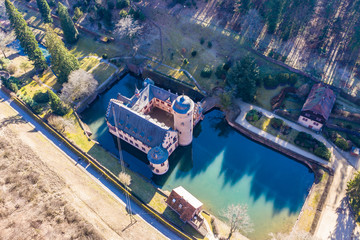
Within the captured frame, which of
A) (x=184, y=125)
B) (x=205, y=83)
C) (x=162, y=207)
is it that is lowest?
(x=162, y=207)

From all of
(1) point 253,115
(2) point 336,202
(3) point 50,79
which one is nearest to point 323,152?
(2) point 336,202

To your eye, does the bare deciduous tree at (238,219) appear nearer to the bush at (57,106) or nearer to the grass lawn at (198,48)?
the grass lawn at (198,48)

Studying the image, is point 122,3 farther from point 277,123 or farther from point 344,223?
Answer: point 344,223

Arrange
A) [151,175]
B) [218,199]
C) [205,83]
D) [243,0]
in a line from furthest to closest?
[243,0]
[205,83]
[151,175]
[218,199]

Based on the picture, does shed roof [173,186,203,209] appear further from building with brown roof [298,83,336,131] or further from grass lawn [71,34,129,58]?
grass lawn [71,34,129,58]

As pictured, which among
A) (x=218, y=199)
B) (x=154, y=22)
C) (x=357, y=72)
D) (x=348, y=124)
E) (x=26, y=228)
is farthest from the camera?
(x=154, y=22)

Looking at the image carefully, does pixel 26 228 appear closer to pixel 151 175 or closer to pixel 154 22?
pixel 151 175

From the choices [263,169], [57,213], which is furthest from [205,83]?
[57,213]
